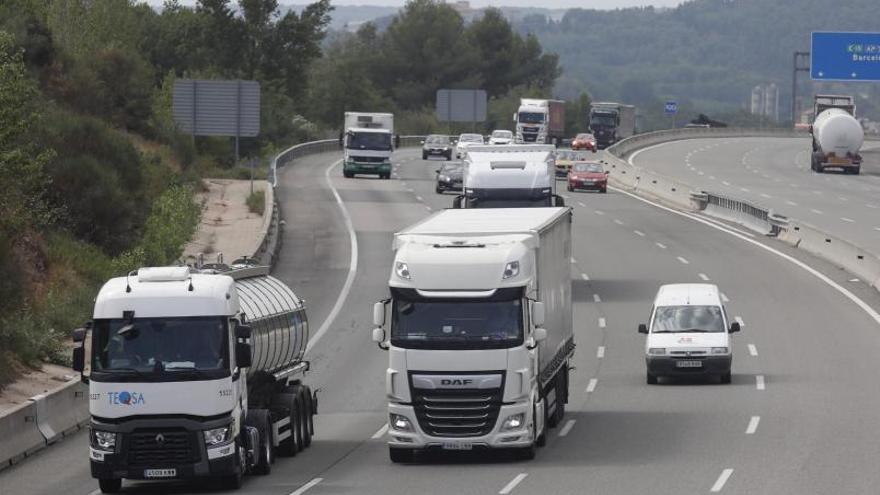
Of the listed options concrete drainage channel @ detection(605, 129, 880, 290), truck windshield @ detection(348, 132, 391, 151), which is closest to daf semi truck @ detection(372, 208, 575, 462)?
concrete drainage channel @ detection(605, 129, 880, 290)

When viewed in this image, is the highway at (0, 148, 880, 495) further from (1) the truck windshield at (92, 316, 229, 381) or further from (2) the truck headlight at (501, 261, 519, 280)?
(2) the truck headlight at (501, 261, 519, 280)

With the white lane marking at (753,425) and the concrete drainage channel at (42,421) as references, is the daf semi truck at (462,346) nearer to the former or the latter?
the white lane marking at (753,425)

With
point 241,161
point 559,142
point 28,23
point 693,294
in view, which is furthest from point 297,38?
point 693,294

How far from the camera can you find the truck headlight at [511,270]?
24.9 m

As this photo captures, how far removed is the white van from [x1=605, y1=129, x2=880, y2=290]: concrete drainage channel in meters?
15.0

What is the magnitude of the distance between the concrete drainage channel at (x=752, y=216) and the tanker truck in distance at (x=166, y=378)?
30356mm

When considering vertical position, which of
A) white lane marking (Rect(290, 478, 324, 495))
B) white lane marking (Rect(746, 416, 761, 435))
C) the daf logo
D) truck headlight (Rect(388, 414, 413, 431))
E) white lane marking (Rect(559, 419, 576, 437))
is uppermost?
the daf logo

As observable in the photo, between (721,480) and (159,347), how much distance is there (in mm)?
7742

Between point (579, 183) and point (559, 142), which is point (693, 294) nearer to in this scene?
point (579, 183)

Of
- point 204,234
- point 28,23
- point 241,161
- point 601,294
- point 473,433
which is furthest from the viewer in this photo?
point 241,161

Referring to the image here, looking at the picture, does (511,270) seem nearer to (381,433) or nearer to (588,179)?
(381,433)

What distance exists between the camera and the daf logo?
80.6ft

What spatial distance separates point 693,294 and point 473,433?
12.6 m

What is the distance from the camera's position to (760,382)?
114 feet
